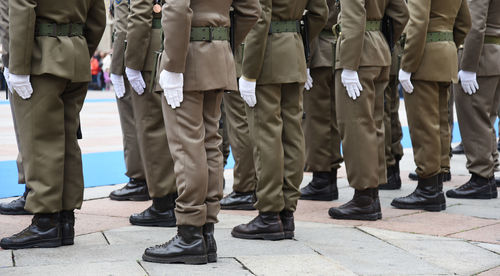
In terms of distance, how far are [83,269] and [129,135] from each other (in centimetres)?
230

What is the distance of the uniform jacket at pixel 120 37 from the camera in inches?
218

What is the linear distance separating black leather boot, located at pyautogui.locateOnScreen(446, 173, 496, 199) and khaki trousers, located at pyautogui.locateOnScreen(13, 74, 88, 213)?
3.40m

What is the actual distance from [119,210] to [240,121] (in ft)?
3.65

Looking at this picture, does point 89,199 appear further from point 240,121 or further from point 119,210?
point 240,121

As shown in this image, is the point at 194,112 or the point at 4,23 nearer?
the point at 194,112

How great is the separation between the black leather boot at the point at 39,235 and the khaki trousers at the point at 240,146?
177 cm

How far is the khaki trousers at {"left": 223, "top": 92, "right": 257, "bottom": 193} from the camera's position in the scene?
5.98 metres

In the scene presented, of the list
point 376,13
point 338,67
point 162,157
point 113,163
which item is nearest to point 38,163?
point 162,157

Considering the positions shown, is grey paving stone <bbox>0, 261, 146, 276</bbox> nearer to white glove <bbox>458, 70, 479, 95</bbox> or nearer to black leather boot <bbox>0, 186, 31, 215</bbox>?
black leather boot <bbox>0, 186, 31, 215</bbox>

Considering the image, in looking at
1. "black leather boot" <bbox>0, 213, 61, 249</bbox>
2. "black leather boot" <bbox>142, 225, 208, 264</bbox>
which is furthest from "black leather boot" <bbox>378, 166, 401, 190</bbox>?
"black leather boot" <bbox>0, 213, 61, 249</bbox>

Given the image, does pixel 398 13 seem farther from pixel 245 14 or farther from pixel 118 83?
pixel 118 83

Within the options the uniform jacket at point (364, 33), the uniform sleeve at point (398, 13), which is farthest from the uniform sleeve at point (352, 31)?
the uniform sleeve at point (398, 13)

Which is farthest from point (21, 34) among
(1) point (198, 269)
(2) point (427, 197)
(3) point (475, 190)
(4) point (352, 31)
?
(3) point (475, 190)

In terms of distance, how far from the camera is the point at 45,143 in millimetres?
4488
